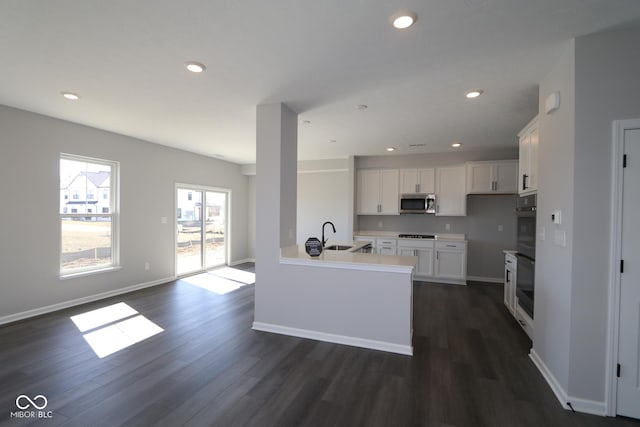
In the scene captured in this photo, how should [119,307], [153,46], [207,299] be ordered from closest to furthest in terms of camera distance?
1. [153,46]
2. [119,307]
3. [207,299]

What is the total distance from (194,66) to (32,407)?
113 inches

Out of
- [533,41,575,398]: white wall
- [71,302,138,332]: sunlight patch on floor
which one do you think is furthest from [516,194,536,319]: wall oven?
[71,302,138,332]: sunlight patch on floor

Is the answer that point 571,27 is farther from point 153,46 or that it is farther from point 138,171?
point 138,171

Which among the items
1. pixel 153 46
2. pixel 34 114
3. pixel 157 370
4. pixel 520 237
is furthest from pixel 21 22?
pixel 520 237

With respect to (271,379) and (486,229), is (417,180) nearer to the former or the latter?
(486,229)

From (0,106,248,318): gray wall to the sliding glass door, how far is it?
32 centimetres

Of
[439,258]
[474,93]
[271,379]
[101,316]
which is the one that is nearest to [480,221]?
[439,258]

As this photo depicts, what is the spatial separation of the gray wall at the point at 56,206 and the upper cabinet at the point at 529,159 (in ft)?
19.1

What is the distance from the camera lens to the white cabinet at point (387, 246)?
5.84 metres

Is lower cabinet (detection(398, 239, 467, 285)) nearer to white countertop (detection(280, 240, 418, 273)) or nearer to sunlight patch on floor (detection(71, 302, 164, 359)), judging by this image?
white countertop (detection(280, 240, 418, 273))

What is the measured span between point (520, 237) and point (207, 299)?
450 centimetres

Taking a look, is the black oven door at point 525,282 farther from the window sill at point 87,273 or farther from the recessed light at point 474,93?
the window sill at point 87,273

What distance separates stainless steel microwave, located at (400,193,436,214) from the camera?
595cm

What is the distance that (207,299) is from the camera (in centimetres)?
465
